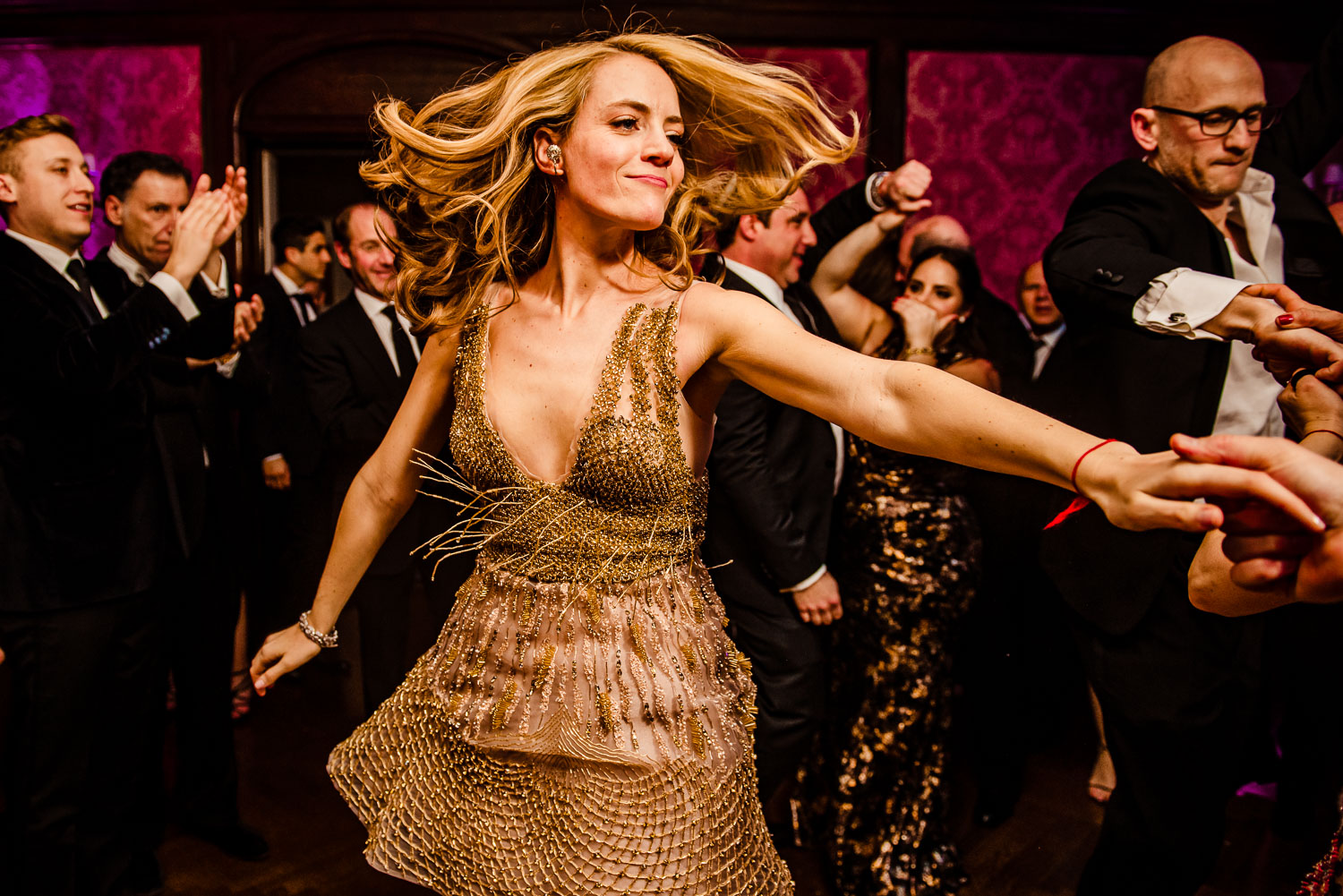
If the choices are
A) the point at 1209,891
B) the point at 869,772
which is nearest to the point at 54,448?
the point at 869,772

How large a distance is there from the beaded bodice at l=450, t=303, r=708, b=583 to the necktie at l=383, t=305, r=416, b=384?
1.74 meters

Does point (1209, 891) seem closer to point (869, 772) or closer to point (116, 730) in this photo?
point (869, 772)

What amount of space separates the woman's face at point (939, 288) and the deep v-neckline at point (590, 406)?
1.51 meters

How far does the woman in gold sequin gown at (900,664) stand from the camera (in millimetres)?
2465

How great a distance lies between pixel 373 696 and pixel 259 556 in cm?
120

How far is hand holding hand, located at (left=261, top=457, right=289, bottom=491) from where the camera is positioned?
354 cm

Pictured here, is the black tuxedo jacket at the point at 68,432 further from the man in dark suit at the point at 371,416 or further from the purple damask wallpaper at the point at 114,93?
the purple damask wallpaper at the point at 114,93

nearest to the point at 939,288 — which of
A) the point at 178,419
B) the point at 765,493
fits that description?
the point at 765,493

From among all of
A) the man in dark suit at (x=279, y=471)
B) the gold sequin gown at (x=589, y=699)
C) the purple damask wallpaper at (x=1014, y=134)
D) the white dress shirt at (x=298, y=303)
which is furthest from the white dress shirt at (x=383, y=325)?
the purple damask wallpaper at (x=1014, y=134)

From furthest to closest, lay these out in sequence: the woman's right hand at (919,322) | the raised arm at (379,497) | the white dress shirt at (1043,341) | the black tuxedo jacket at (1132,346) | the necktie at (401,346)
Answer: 1. the white dress shirt at (1043,341)
2. the necktie at (401,346)
3. the woman's right hand at (919,322)
4. the black tuxedo jacket at (1132,346)
5. the raised arm at (379,497)

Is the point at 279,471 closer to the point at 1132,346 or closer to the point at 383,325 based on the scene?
the point at 383,325

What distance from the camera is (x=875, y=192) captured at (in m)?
2.91

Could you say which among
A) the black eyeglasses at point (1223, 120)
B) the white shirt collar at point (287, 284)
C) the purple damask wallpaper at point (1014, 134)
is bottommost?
the white shirt collar at point (287, 284)

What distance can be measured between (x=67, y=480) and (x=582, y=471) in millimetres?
1468
